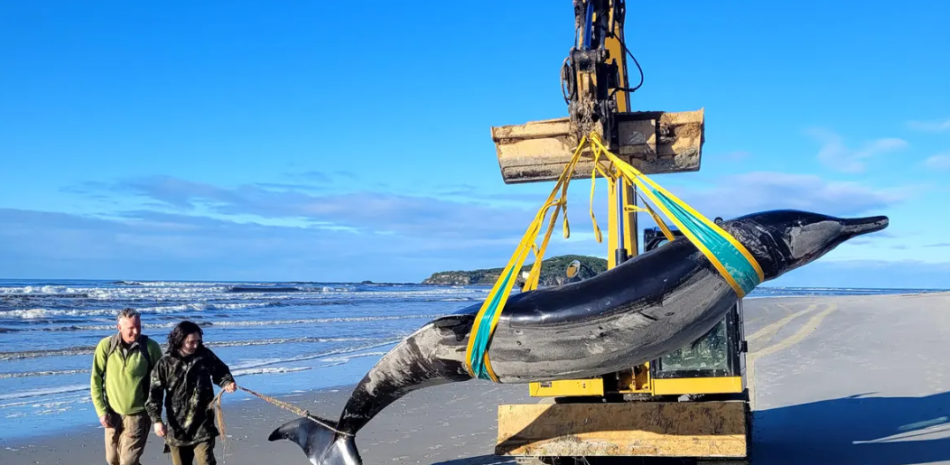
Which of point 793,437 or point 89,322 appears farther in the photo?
point 89,322

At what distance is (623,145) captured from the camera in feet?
19.3

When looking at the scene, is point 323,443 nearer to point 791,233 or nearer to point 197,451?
point 197,451

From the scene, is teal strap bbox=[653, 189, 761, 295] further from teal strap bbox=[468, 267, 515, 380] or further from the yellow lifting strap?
teal strap bbox=[468, 267, 515, 380]

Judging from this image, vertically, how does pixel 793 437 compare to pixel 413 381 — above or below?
below

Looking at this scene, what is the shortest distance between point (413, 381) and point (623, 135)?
232cm

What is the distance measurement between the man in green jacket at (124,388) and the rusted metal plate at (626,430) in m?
2.75

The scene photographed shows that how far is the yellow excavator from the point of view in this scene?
5.91 meters

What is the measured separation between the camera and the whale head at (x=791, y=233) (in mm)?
4543

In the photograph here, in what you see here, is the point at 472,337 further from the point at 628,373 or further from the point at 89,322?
the point at 89,322

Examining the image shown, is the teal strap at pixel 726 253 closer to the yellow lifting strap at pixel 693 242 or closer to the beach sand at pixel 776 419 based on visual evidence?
the yellow lifting strap at pixel 693 242

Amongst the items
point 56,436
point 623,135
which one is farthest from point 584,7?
point 56,436

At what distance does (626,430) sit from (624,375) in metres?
0.55

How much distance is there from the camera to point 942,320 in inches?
830

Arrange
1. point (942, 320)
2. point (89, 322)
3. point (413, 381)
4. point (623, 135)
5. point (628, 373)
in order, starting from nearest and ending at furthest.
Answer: point (413, 381) → point (623, 135) → point (628, 373) → point (942, 320) → point (89, 322)
